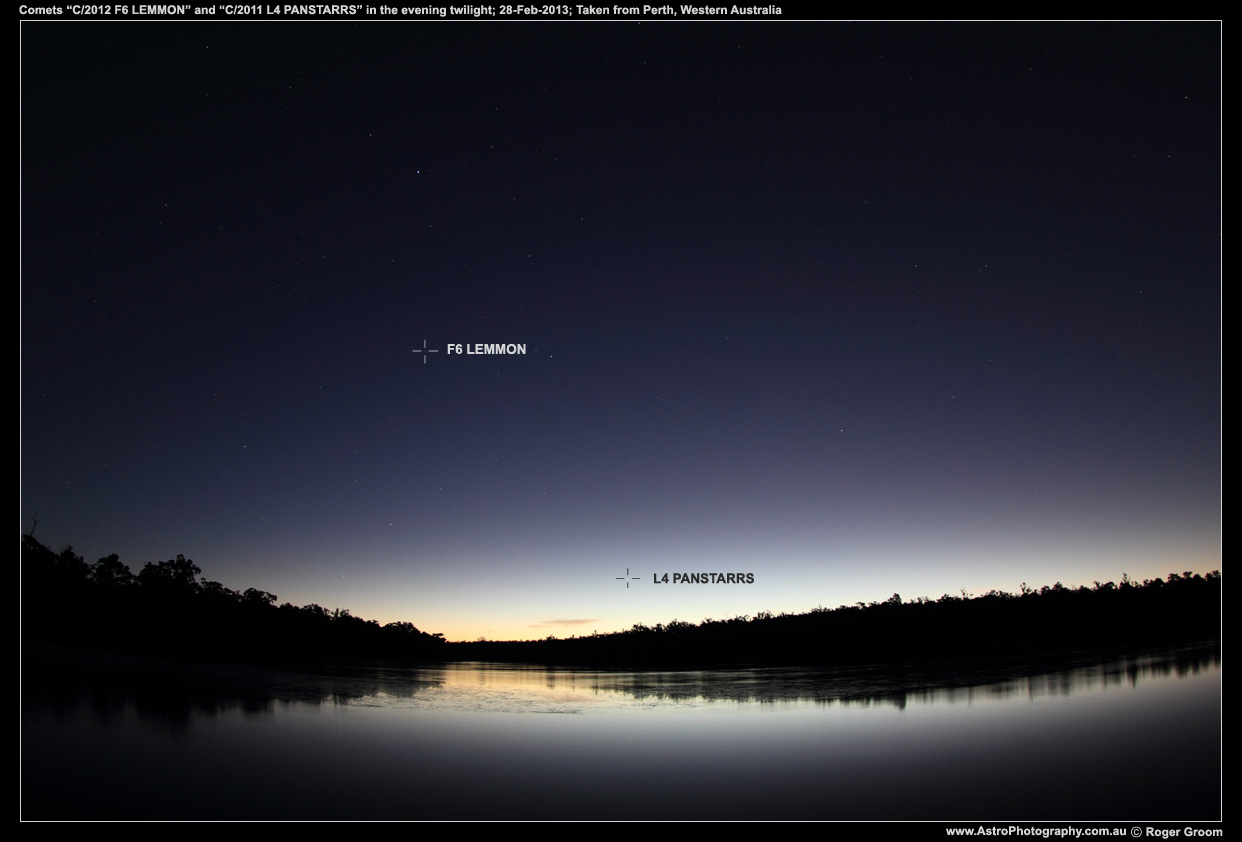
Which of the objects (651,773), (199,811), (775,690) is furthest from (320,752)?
(775,690)

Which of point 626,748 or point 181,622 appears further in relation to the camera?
point 181,622

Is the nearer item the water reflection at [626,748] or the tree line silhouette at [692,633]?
the water reflection at [626,748]

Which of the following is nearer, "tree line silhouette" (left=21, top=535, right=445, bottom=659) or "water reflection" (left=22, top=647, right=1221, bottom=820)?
"water reflection" (left=22, top=647, right=1221, bottom=820)

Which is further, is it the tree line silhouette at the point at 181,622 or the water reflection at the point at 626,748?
the tree line silhouette at the point at 181,622

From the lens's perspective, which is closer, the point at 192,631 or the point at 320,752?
the point at 320,752

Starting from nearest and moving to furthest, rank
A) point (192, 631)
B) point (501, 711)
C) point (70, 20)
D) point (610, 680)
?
point (70, 20), point (501, 711), point (610, 680), point (192, 631)

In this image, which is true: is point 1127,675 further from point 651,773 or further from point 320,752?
point 320,752

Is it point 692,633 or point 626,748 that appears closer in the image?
point 626,748

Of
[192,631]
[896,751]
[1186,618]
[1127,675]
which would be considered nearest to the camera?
Result: [896,751]

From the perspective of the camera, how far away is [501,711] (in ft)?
38.3

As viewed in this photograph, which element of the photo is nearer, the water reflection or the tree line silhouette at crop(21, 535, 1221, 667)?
the water reflection

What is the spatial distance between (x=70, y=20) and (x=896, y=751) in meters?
14.8

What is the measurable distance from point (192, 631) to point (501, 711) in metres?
16.3

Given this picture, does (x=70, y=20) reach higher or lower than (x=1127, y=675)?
higher
